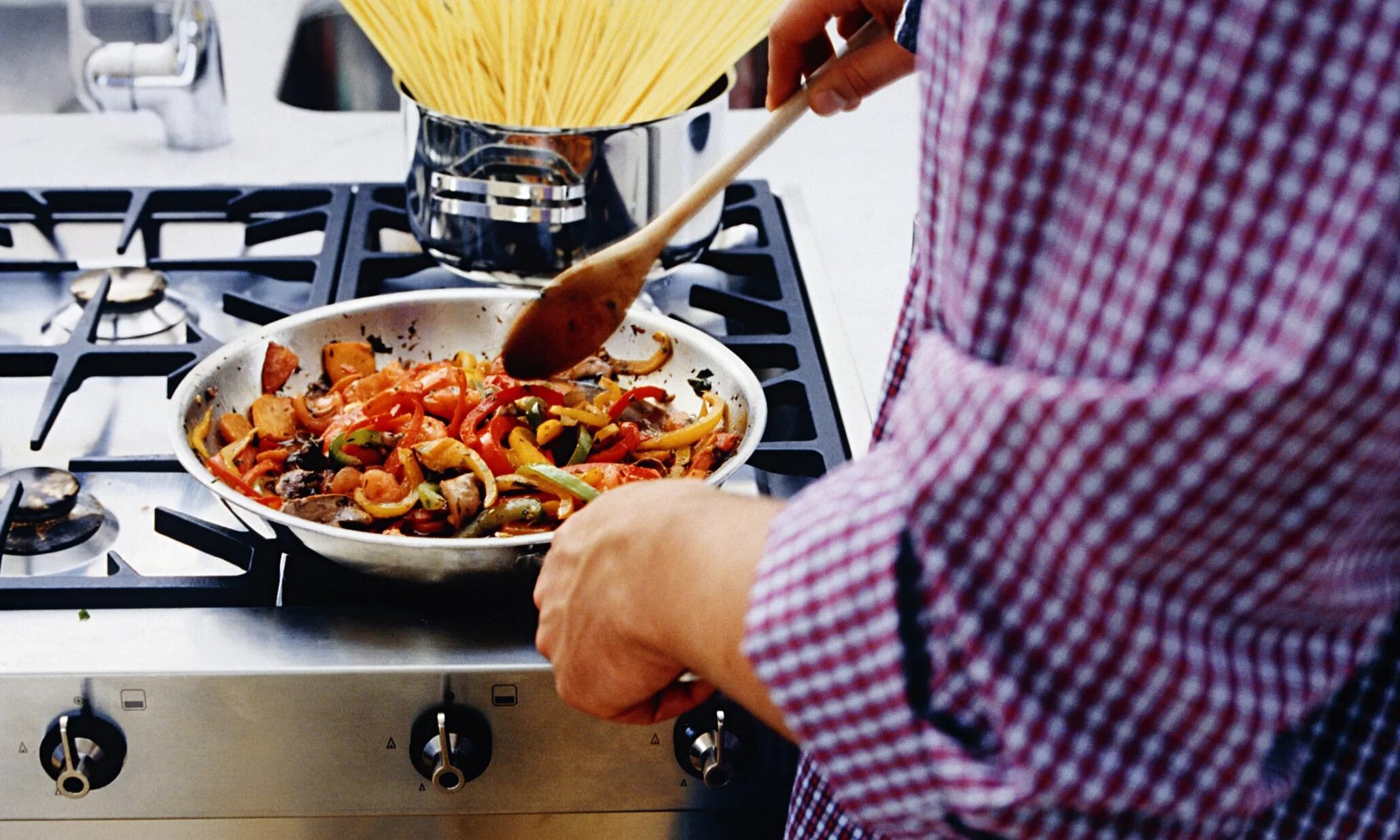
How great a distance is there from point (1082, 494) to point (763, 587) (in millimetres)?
143

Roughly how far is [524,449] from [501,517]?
88 millimetres

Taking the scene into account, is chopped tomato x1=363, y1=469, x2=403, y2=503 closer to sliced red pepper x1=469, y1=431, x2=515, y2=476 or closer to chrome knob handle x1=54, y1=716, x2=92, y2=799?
sliced red pepper x1=469, y1=431, x2=515, y2=476

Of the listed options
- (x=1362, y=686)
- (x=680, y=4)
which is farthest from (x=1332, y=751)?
(x=680, y=4)

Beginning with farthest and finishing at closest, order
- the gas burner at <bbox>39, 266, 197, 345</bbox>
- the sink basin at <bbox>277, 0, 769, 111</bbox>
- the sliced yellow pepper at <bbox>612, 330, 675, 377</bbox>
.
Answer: the sink basin at <bbox>277, 0, 769, 111</bbox>
the gas burner at <bbox>39, 266, 197, 345</bbox>
the sliced yellow pepper at <bbox>612, 330, 675, 377</bbox>

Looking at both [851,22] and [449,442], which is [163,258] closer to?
[449,442]

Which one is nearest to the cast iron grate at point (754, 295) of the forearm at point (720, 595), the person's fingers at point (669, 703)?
the person's fingers at point (669, 703)

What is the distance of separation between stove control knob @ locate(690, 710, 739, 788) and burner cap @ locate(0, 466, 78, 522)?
49 cm

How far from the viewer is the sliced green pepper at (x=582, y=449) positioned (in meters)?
1.01

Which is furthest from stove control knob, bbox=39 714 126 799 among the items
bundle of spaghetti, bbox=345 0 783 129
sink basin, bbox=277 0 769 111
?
sink basin, bbox=277 0 769 111

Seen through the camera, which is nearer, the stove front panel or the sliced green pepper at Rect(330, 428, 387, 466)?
the stove front panel

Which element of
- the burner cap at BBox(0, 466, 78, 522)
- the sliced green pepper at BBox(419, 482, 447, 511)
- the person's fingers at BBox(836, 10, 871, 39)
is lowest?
the burner cap at BBox(0, 466, 78, 522)

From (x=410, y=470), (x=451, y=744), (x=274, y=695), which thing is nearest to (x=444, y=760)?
(x=451, y=744)

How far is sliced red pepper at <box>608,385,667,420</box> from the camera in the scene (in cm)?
107

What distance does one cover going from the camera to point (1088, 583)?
466 mm
